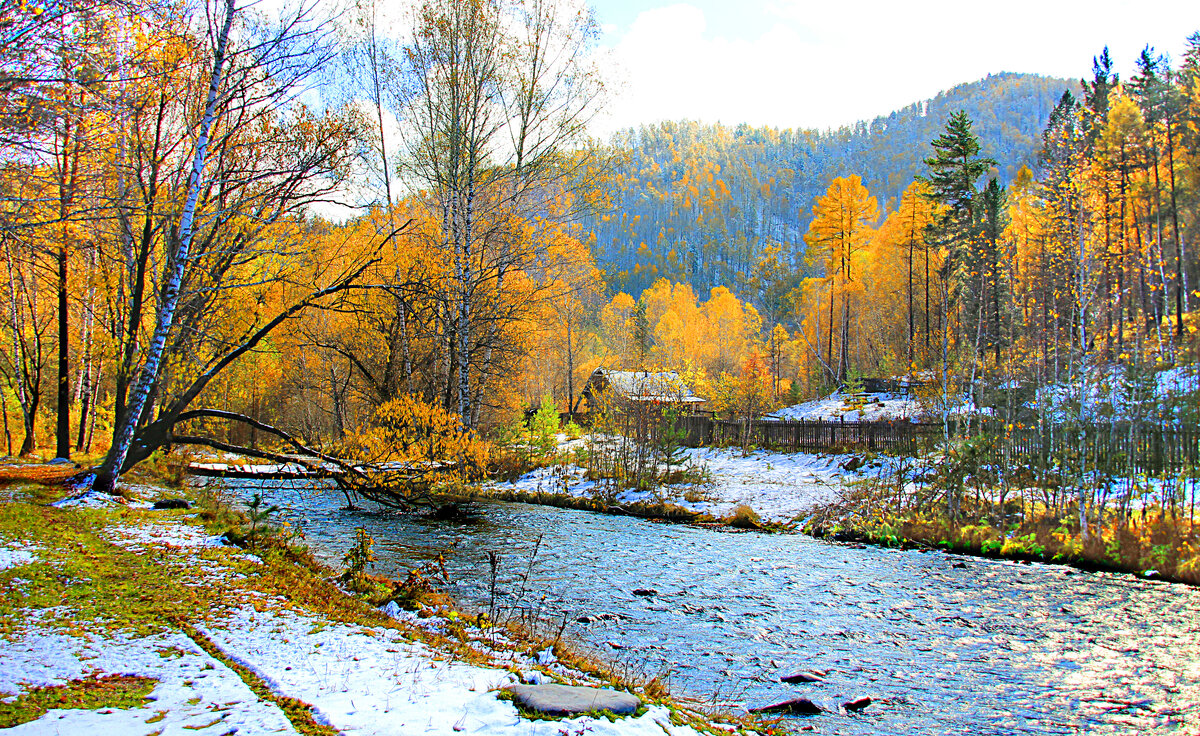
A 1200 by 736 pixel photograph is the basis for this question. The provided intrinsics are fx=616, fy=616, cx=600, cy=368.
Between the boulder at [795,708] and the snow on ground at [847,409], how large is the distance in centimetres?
2294

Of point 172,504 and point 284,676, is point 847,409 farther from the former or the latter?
point 284,676

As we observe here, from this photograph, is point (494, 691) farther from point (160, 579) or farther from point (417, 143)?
point (417, 143)

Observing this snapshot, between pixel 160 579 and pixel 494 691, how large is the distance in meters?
4.24

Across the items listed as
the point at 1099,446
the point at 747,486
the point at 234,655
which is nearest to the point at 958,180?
the point at 747,486

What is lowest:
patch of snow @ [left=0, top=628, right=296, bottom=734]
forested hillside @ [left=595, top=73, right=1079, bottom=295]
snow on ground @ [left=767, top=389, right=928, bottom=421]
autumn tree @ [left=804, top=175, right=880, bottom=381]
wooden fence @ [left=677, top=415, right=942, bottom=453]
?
patch of snow @ [left=0, top=628, right=296, bottom=734]

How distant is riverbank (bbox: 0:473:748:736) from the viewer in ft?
11.8

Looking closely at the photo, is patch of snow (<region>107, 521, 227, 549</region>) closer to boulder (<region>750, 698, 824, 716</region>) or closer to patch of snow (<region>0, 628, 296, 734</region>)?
patch of snow (<region>0, 628, 296, 734</region>)

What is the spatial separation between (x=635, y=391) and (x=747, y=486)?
24.5 feet

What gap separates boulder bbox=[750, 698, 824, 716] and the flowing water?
5.2 inches

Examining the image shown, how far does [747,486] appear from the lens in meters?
18.9

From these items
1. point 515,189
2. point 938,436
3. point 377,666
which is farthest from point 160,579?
point 938,436

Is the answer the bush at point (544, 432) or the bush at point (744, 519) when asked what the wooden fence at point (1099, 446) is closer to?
the bush at point (744, 519)

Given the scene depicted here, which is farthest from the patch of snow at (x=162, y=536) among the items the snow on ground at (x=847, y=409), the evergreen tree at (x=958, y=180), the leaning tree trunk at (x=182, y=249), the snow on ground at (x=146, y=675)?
Result: the evergreen tree at (x=958, y=180)

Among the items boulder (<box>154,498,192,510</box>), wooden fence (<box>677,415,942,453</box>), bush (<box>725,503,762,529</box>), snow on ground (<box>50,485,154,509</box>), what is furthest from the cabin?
snow on ground (<box>50,485,154,509</box>)
